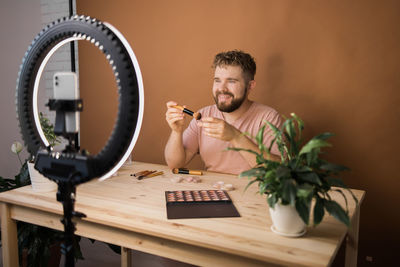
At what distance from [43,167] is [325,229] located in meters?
0.89

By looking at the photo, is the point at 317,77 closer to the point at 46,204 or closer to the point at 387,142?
the point at 387,142

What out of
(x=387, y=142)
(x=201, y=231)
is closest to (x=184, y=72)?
(x=387, y=142)

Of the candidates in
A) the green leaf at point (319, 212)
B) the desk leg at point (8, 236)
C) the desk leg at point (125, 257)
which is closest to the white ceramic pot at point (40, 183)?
the desk leg at point (8, 236)

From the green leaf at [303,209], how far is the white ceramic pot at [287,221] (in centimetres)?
5

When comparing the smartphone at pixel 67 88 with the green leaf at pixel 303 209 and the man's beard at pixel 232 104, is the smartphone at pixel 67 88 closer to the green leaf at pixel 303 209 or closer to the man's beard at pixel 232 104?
the green leaf at pixel 303 209

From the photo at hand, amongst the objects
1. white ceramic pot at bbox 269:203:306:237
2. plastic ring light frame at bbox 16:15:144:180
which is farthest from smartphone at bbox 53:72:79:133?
white ceramic pot at bbox 269:203:306:237

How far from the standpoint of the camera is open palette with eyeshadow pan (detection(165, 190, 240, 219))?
3.81ft

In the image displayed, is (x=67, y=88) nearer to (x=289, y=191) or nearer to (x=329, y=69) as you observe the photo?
(x=289, y=191)

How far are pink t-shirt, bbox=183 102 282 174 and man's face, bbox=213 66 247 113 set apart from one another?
0.10 meters

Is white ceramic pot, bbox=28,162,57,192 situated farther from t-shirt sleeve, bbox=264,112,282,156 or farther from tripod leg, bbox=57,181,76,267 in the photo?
t-shirt sleeve, bbox=264,112,282,156

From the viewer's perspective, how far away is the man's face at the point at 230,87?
6.55ft

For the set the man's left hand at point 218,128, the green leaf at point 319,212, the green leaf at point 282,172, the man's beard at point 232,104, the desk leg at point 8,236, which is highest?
the man's beard at point 232,104

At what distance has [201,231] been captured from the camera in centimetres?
103

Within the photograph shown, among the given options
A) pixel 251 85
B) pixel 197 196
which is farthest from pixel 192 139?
pixel 197 196
